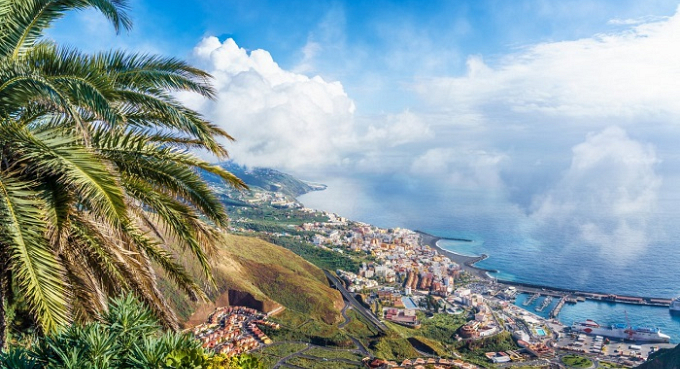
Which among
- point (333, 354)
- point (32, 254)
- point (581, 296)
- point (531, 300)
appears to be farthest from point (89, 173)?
point (581, 296)

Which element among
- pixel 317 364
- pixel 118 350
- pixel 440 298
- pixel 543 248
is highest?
pixel 543 248

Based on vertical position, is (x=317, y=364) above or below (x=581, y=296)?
below

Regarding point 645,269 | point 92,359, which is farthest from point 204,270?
point 645,269

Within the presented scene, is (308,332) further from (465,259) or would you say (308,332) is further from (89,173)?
(89,173)

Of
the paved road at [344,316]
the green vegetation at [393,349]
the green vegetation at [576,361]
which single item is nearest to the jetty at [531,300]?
the green vegetation at [576,361]

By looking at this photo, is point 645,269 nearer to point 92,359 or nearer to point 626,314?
point 626,314

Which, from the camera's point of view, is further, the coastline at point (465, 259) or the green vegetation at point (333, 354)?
the coastline at point (465, 259)

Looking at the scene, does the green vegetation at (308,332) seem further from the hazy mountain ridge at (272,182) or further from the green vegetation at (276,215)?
the hazy mountain ridge at (272,182)
